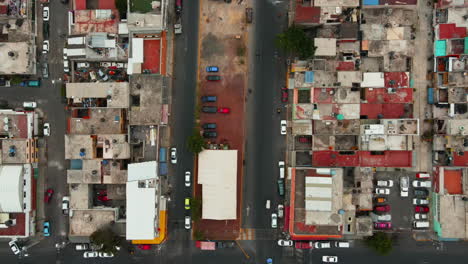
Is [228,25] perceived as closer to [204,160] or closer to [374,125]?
[204,160]

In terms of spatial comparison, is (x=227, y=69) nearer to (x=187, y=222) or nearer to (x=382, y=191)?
(x=187, y=222)

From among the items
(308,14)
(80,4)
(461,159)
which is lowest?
(461,159)

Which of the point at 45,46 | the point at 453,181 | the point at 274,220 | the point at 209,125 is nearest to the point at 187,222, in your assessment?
the point at 274,220

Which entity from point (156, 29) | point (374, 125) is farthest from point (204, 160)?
point (374, 125)

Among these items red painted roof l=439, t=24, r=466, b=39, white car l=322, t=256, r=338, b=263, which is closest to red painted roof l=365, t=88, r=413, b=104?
red painted roof l=439, t=24, r=466, b=39

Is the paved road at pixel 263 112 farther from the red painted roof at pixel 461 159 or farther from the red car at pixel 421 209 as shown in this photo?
the red painted roof at pixel 461 159

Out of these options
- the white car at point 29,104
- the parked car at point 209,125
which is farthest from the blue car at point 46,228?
the parked car at point 209,125

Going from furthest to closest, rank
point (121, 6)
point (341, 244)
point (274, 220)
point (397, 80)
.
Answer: point (274, 220) < point (341, 244) < point (121, 6) < point (397, 80)

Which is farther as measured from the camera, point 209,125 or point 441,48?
point 209,125
